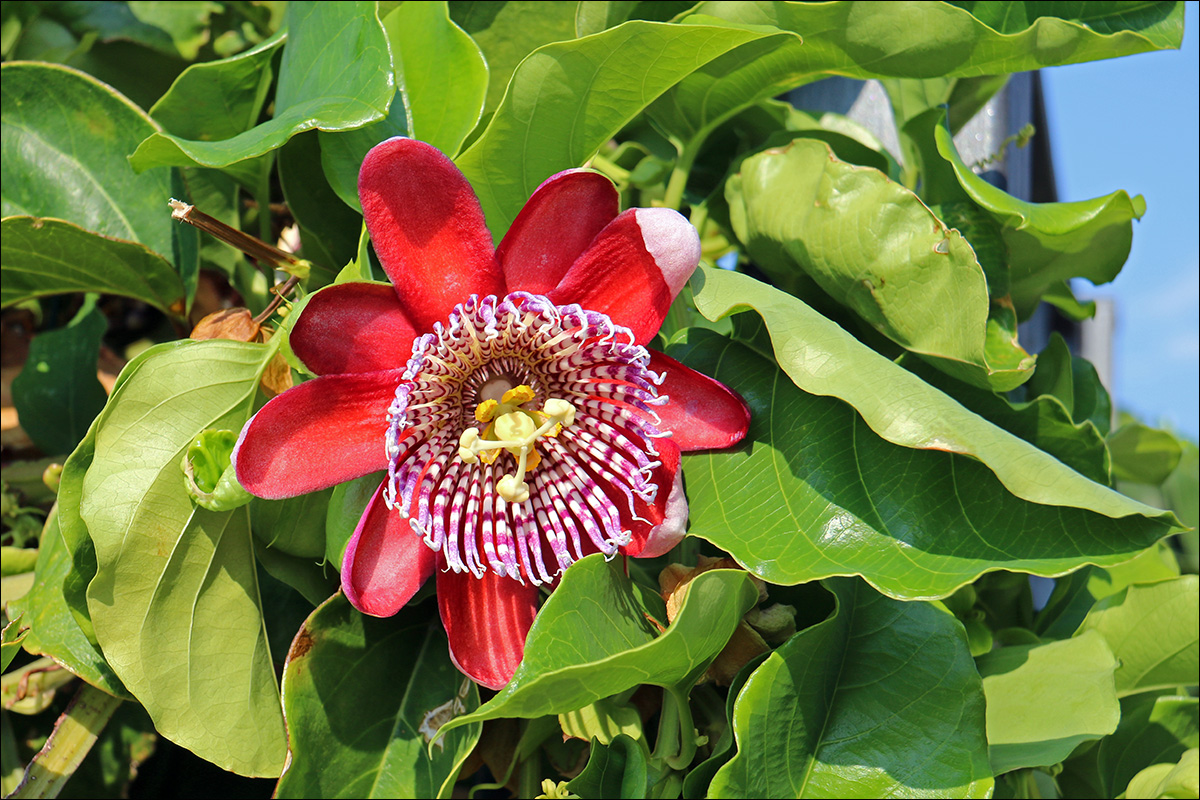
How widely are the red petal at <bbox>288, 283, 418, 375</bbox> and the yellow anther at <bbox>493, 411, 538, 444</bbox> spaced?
0.11 metres

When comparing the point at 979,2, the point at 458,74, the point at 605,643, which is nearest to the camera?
the point at 605,643

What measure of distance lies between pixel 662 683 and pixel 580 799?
0.40 ft

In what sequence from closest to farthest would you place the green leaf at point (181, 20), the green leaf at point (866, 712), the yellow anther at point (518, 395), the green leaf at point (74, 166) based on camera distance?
the green leaf at point (866, 712)
the yellow anther at point (518, 395)
the green leaf at point (74, 166)
the green leaf at point (181, 20)

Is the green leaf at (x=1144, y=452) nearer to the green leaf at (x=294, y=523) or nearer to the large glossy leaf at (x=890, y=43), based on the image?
the large glossy leaf at (x=890, y=43)

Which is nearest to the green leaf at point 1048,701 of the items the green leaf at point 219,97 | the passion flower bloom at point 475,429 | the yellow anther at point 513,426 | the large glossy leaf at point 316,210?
the passion flower bloom at point 475,429

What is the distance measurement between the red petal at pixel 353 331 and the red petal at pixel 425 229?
0.01 meters

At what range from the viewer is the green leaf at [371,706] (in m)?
0.67

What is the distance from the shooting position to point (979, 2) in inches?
32.8

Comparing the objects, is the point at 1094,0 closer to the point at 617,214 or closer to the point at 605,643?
the point at 617,214

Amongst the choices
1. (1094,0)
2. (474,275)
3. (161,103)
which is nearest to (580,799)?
(474,275)

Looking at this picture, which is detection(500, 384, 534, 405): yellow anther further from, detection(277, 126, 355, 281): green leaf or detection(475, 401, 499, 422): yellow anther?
detection(277, 126, 355, 281): green leaf

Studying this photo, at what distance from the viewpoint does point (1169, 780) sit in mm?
788

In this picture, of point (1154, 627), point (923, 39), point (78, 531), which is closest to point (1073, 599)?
point (1154, 627)

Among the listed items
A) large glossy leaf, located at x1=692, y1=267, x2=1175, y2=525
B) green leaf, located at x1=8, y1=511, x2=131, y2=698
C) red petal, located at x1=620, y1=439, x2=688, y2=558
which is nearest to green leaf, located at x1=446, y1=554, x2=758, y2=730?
Result: red petal, located at x1=620, y1=439, x2=688, y2=558
